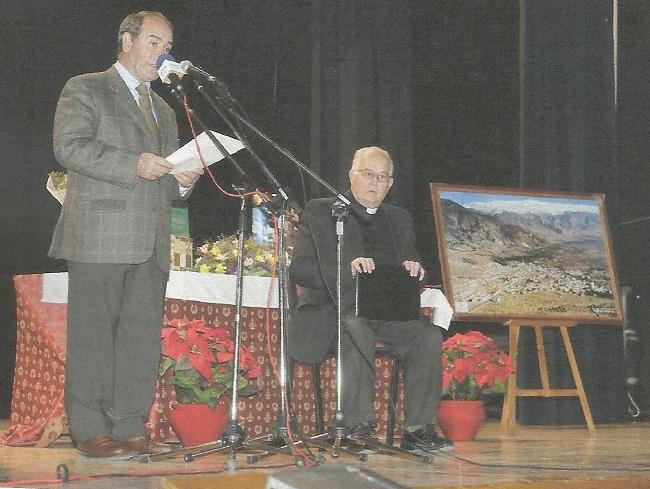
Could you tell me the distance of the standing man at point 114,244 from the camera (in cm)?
334

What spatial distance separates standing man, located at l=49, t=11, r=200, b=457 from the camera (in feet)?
11.0

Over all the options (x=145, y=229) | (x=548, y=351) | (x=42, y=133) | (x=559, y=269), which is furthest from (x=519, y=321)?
(x=42, y=133)

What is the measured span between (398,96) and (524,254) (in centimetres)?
144

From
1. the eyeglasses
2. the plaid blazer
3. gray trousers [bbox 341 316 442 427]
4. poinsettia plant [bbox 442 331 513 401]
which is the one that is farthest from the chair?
the plaid blazer

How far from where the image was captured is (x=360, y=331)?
392 centimetres

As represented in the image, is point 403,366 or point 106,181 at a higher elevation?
point 106,181

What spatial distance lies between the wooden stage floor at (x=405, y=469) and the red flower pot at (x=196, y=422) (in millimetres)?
367

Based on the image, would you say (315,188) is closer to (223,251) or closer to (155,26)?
(223,251)

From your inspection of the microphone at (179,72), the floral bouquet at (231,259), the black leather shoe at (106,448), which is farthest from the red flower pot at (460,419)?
the microphone at (179,72)

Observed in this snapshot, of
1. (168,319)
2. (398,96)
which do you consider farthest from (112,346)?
(398,96)

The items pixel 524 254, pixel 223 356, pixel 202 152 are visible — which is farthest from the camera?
pixel 524 254

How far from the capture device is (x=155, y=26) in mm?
3377

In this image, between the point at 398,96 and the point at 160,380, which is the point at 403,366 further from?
the point at 398,96

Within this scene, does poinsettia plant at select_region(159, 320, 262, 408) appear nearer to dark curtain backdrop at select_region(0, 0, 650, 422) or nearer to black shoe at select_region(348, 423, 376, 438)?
black shoe at select_region(348, 423, 376, 438)
